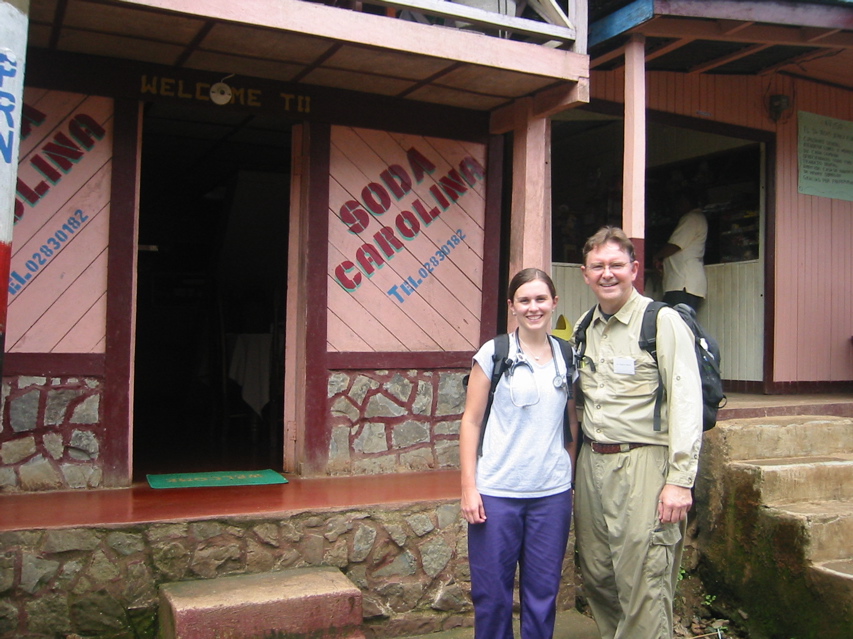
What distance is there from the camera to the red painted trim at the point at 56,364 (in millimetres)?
4742

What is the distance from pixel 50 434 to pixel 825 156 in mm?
6910

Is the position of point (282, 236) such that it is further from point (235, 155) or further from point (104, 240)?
point (104, 240)

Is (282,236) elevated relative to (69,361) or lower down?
elevated

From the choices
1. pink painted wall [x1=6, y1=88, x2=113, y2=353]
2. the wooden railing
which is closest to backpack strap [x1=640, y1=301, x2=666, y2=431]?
the wooden railing

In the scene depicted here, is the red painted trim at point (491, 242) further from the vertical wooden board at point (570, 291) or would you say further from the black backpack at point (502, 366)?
the black backpack at point (502, 366)

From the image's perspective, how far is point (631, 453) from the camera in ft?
11.2

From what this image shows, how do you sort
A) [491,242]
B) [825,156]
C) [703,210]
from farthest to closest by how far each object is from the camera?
1. [703,210]
2. [825,156]
3. [491,242]

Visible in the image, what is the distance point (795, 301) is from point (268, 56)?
202 inches

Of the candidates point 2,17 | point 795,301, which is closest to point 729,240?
point 795,301

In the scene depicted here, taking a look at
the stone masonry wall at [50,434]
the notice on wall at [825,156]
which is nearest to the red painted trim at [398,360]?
the stone masonry wall at [50,434]

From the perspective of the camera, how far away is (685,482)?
10.7 ft

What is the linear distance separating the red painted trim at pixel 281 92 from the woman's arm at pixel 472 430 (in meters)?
2.85

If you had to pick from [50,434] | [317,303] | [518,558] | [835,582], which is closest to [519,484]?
[518,558]

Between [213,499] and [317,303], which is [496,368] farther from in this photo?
[317,303]
